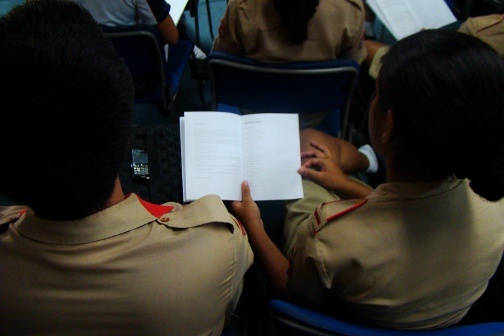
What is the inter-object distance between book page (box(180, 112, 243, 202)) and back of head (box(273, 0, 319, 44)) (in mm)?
336

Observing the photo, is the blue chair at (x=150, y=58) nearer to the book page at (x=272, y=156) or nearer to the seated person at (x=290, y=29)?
the seated person at (x=290, y=29)

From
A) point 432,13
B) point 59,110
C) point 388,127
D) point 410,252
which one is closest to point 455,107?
point 388,127

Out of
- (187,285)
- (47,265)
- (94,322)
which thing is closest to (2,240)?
(47,265)

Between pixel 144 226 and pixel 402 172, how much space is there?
1.69 ft

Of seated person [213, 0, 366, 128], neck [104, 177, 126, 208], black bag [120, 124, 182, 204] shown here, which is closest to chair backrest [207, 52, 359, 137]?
seated person [213, 0, 366, 128]

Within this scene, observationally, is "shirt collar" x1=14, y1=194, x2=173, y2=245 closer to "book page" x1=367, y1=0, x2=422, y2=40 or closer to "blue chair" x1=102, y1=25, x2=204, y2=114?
"blue chair" x1=102, y1=25, x2=204, y2=114

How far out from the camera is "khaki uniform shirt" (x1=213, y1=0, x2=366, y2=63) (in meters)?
1.23

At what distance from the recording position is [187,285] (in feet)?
2.12

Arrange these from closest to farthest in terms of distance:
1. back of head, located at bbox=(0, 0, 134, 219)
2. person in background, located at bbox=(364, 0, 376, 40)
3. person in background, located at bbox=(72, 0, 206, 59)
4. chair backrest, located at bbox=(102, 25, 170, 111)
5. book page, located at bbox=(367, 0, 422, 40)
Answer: back of head, located at bbox=(0, 0, 134, 219), chair backrest, located at bbox=(102, 25, 170, 111), person in background, located at bbox=(72, 0, 206, 59), book page, located at bbox=(367, 0, 422, 40), person in background, located at bbox=(364, 0, 376, 40)

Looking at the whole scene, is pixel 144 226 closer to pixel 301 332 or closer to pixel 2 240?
pixel 2 240

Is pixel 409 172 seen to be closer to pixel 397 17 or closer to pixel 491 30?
pixel 491 30

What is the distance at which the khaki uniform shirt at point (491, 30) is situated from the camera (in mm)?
1405

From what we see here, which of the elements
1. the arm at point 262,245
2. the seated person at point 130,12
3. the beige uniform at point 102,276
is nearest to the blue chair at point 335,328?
the beige uniform at point 102,276

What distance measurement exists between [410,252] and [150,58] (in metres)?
1.24
